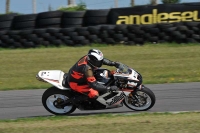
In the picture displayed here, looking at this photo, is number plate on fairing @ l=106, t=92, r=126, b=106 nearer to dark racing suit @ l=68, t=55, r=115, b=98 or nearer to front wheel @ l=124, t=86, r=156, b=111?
front wheel @ l=124, t=86, r=156, b=111

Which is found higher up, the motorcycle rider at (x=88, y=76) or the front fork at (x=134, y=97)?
the motorcycle rider at (x=88, y=76)

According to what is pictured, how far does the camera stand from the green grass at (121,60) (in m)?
12.8

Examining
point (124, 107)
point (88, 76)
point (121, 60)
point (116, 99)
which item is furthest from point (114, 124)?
point (121, 60)

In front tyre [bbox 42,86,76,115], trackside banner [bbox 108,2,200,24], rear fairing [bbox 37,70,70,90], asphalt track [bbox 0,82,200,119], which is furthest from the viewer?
trackside banner [bbox 108,2,200,24]

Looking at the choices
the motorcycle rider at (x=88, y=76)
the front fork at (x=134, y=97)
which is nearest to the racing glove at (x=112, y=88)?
the motorcycle rider at (x=88, y=76)

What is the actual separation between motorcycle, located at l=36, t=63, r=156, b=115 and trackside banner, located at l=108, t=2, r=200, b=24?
8242 millimetres

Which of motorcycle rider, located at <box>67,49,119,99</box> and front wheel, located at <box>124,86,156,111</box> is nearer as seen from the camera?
motorcycle rider, located at <box>67,49,119,99</box>

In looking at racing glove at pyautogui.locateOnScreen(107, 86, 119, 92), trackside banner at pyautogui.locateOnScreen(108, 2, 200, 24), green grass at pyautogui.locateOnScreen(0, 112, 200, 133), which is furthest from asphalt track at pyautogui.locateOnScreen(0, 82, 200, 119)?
trackside banner at pyautogui.locateOnScreen(108, 2, 200, 24)

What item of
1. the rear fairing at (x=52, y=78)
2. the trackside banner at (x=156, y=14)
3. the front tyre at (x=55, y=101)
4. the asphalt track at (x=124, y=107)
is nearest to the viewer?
the rear fairing at (x=52, y=78)

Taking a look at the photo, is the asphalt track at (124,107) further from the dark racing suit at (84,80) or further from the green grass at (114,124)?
the green grass at (114,124)

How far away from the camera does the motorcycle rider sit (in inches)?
343

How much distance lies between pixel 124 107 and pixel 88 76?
4.14ft

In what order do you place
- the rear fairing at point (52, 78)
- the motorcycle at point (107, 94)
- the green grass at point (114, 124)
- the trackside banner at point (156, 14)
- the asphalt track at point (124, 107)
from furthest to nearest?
the trackside banner at point (156, 14), the asphalt track at point (124, 107), the rear fairing at point (52, 78), the motorcycle at point (107, 94), the green grass at point (114, 124)

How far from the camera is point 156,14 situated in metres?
17.0
